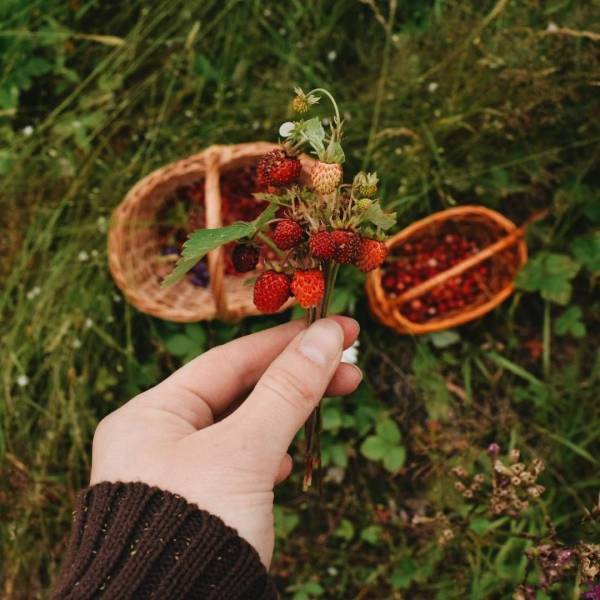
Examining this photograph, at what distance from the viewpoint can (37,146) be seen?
2.80 metres

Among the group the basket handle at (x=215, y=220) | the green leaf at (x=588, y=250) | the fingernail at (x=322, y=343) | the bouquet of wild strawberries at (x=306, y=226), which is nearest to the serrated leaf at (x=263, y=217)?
the bouquet of wild strawberries at (x=306, y=226)

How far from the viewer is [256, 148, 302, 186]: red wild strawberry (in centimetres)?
124

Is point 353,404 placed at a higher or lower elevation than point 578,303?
lower

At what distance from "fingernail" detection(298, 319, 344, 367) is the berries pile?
1.17 metres

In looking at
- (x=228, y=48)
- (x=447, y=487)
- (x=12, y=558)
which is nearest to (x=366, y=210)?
(x=447, y=487)

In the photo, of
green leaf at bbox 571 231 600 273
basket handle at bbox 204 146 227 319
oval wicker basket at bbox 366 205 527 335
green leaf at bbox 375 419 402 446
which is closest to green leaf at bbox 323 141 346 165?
basket handle at bbox 204 146 227 319

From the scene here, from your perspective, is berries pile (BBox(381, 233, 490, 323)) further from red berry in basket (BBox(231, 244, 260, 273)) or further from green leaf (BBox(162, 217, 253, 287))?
green leaf (BBox(162, 217, 253, 287))

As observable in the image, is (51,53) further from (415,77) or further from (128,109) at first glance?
(415,77)

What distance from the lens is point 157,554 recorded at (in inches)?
47.3

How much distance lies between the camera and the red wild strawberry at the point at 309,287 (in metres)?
1.23

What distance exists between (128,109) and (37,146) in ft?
1.42

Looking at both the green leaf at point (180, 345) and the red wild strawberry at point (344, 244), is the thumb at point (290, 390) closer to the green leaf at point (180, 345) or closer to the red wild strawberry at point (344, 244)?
the red wild strawberry at point (344, 244)

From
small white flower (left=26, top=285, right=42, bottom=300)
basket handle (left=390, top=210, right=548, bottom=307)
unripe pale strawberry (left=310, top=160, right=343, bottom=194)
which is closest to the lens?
unripe pale strawberry (left=310, top=160, right=343, bottom=194)

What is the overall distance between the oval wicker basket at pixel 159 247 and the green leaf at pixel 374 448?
0.57 m
